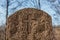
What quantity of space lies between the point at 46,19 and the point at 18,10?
8.4 inches

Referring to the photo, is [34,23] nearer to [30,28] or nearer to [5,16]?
[30,28]

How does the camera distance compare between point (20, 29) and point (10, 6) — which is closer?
point (20, 29)

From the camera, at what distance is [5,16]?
1188 millimetres

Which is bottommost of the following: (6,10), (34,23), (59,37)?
(59,37)

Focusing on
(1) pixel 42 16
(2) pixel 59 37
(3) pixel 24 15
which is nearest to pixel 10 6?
(3) pixel 24 15

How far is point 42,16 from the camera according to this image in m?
1.12

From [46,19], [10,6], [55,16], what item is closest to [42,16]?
[46,19]

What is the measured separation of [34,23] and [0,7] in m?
0.30

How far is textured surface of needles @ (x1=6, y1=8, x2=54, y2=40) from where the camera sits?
1.10 metres

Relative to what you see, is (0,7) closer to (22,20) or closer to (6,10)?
(6,10)

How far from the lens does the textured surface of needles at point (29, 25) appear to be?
110 cm

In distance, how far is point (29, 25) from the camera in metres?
1.12

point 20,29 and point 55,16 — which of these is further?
point 55,16

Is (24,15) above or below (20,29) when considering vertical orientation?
above
